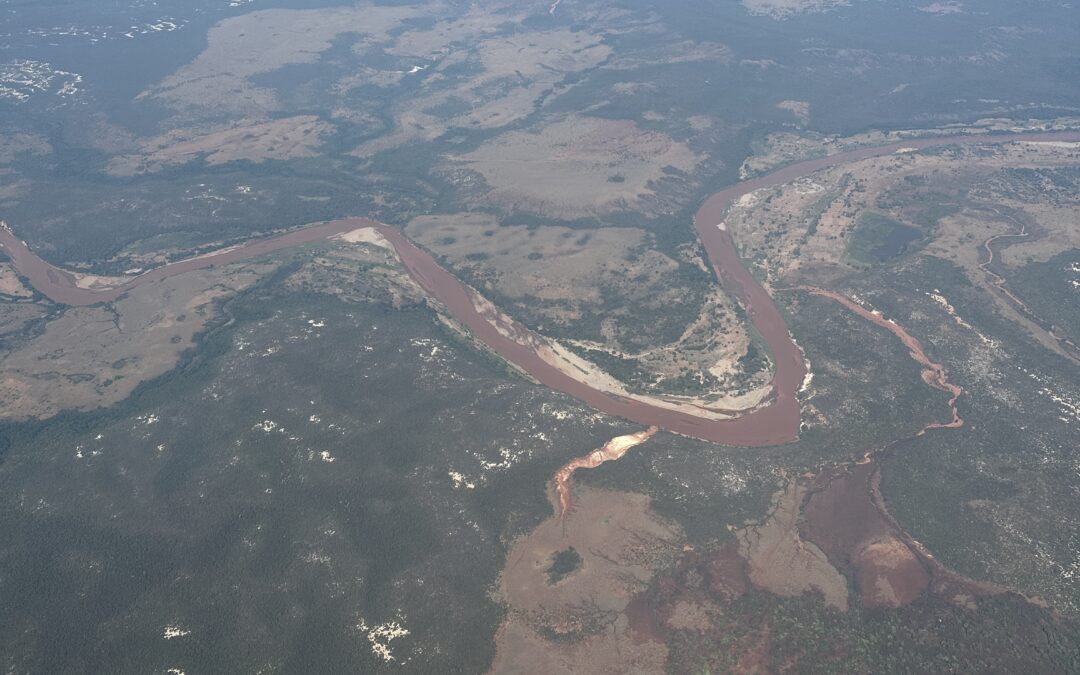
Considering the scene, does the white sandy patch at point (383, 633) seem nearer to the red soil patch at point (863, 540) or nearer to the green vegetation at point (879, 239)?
the red soil patch at point (863, 540)

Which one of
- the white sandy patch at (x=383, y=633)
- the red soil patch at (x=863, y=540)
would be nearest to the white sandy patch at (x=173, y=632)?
the white sandy patch at (x=383, y=633)

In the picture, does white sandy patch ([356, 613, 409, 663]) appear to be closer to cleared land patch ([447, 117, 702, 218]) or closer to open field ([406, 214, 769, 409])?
open field ([406, 214, 769, 409])

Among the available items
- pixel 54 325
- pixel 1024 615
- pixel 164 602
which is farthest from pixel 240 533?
pixel 1024 615

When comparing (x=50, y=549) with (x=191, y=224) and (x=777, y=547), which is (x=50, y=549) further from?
(x=191, y=224)

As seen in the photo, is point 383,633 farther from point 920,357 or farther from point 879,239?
point 879,239

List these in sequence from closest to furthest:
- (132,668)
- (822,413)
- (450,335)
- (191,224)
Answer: (132,668)
(822,413)
(450,335)
(191,224)

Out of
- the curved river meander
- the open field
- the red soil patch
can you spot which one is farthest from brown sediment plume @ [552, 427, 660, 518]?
the red soil patch
